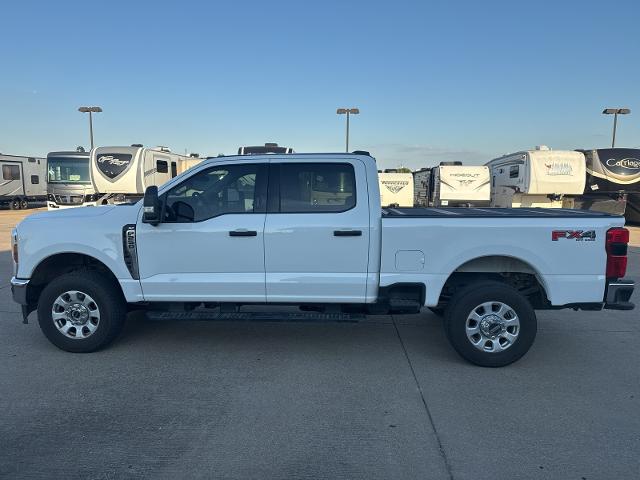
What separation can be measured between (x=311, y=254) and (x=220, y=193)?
3.63 feet

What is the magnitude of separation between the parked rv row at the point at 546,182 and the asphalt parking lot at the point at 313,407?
13016mm

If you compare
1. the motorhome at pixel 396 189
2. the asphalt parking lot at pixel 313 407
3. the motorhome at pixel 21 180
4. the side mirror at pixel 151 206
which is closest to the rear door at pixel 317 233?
the asphalt parking lot at pixel 313 407

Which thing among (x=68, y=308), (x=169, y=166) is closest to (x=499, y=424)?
(x=68, y=308)

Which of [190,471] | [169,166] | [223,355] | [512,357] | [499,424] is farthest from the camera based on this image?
[169,166]

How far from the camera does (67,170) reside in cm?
1923

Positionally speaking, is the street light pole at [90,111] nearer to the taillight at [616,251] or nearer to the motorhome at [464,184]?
the motorhome at [464,184]

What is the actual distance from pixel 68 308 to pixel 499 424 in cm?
415

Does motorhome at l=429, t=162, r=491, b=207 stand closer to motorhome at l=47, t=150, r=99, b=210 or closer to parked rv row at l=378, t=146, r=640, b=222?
parked rv row at l=378, t=146, r=640, b=222

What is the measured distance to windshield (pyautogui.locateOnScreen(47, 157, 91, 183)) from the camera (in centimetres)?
1919

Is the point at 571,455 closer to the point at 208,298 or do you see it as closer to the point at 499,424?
the point at 499,424

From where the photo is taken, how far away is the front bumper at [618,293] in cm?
427

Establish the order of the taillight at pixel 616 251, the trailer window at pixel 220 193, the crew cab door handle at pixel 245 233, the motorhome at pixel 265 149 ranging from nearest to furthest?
the taillight at pixel 616 251 < the crew cab door handle at pixel 245 233 < the trailer window at pixel 220 193 < the motorhome at pixel 265 149

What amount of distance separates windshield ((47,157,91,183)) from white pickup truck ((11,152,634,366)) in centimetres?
1639

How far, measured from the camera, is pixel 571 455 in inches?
119
